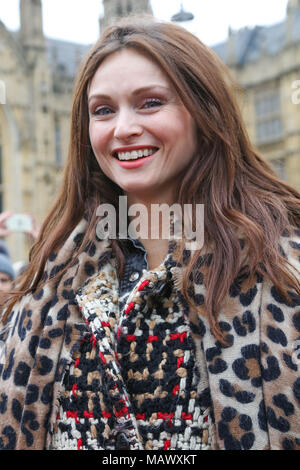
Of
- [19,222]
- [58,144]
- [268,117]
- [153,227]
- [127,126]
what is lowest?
[58,144]

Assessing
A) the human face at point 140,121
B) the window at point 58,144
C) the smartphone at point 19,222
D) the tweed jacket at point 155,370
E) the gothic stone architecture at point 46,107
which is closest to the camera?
the tweed jacket at point 155,370

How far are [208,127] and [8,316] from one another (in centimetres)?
69

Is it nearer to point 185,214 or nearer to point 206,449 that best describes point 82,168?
point 185,214

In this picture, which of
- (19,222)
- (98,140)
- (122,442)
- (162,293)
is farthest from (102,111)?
(19,222)

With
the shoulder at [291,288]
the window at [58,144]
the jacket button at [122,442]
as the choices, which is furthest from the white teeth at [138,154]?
the window at [58,144]

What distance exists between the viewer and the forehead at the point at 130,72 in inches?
50.4

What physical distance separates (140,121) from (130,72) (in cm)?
11

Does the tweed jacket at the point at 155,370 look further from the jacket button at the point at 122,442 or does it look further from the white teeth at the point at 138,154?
the white teeth at the point at 138,154

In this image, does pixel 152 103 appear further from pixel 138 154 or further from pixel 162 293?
pixel 162 293

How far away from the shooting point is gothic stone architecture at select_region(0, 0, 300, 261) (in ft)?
54.7

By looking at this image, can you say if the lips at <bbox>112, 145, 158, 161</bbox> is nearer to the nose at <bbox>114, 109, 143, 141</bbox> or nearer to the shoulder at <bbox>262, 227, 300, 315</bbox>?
the nose at <bbox>114, 109, 143, 141</bbox>

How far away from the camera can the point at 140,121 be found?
128 centimetres

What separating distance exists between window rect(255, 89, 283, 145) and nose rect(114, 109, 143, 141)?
17.4 meters

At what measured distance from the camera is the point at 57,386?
126cm
